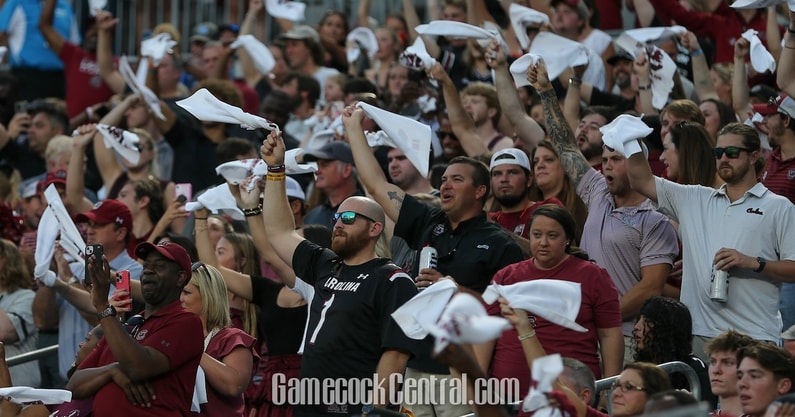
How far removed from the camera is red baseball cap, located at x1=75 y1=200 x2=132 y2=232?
10.0 metres

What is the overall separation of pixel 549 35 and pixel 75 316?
4.17m

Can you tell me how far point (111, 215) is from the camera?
1003cm

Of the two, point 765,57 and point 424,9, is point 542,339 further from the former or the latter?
point 424,9

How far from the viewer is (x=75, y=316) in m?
10.4

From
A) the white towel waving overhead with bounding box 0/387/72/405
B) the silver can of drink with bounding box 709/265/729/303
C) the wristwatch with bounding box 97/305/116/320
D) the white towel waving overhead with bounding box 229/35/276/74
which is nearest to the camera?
the wristwatch with bounding box 97/305/116/320

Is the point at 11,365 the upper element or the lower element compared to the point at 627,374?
lower

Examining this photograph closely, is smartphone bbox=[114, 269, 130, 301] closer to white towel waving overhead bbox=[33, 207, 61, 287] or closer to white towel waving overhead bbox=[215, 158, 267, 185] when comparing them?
white towel waving overhead bbox=[33, 207, 61, 287]

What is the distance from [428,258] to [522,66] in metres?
1.98

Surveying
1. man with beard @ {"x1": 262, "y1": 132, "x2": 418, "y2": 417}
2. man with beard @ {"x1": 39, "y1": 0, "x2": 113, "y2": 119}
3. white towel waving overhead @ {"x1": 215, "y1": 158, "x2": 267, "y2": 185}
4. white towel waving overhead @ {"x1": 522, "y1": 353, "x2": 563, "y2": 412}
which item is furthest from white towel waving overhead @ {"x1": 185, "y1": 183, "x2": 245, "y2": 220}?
man with beard @ {"x1": 39, "y1": 0, "x2": 113, "y2": 119}

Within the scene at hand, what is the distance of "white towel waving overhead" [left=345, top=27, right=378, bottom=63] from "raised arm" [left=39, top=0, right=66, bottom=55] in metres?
3.18

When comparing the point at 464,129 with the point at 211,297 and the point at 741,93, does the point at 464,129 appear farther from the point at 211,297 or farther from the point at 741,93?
the point at 211,297

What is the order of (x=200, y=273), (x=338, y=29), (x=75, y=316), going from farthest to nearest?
1. (x=338, y=29)
2. (x=75, y=316)
3. (x=200, y=273)

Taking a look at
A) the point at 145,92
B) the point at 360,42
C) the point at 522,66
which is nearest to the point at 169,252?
the point at 522,66

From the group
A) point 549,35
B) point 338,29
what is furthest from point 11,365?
point 338,29
